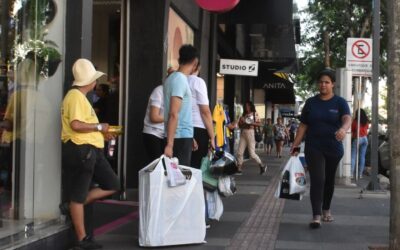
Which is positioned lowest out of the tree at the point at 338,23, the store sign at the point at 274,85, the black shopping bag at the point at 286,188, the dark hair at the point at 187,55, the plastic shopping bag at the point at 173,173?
the black shopping bag at the point at 286,188

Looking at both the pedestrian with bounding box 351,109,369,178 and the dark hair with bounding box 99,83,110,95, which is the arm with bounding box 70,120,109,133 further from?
the pedestrian with bounding box 351,109,369,178

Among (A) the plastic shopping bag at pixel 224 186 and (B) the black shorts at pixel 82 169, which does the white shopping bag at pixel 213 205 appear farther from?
(B) the black shorts at pixel 82 169

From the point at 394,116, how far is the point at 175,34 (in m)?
5.47

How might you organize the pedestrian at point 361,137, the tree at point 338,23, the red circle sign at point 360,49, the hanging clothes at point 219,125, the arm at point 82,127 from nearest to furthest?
the arm at point 82,127 < the hanging clothes at point 219,125 < the red circle sign at point 360,49 < the pedestrian at point 361,137 < the tree at point 338,23

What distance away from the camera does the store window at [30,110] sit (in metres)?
5.29

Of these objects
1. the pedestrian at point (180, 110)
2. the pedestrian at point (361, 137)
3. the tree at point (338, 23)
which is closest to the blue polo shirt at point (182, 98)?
the pedestrian at point (180, 110)

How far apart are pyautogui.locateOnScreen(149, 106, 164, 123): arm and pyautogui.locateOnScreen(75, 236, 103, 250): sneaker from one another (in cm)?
197

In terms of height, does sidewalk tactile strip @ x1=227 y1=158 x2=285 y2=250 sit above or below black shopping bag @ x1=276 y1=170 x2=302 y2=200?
below

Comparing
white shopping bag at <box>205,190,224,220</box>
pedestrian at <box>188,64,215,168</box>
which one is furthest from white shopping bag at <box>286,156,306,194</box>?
pedestrian at <box>188,64,215,168</box>

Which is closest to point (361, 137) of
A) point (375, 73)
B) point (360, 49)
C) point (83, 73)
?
point (360, 49)

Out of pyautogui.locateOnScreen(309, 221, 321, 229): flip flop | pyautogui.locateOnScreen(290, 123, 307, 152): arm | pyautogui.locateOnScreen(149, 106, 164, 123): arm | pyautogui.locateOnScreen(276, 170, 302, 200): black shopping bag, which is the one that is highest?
pyautogui.locateOnScreen(149, 106, 164, 123): arm

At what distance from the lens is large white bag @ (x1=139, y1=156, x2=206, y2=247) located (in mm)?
5535

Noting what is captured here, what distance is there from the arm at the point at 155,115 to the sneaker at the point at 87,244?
6.47 feet

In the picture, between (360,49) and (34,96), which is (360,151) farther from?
(34,96)
